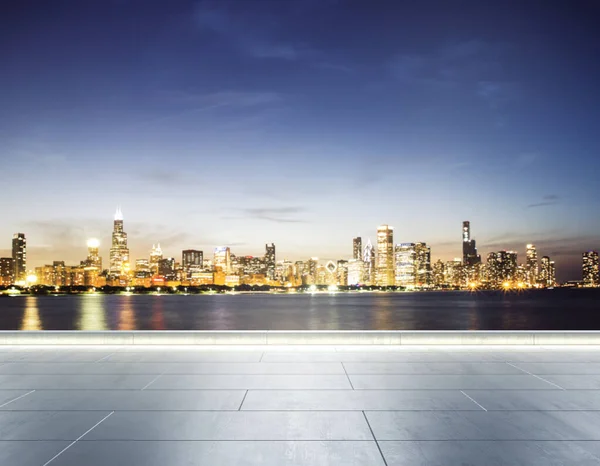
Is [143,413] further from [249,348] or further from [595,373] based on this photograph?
[595,373]

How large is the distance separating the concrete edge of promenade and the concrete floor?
1.48m

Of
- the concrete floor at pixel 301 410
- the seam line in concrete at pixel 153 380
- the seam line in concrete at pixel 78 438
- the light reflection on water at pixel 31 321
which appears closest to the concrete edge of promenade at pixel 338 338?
the concrete floor at pixel 301 410

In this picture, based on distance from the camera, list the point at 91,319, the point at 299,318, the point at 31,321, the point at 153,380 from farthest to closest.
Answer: the point at 91,319 → the point at 299,318 → the point at 31,321 → the point at 153,380

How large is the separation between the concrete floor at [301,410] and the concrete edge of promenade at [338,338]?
148cm

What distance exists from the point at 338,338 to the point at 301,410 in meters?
6.12

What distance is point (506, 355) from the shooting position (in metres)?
11.4

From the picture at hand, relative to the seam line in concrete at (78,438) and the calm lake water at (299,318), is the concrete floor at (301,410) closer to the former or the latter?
the seam line in concrete at (78,438)

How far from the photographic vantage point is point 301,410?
677cm

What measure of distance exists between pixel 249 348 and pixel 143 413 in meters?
5.80

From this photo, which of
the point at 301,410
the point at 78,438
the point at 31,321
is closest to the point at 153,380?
the point at 78,438

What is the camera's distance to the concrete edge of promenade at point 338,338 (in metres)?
12.7

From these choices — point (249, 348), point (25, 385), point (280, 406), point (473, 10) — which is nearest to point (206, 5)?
point (473, 10)

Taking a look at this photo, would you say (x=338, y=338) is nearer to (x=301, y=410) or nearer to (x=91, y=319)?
(x=301, y=410)

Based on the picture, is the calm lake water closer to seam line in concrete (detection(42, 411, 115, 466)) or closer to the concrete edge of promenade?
the concrete edge of promenade
